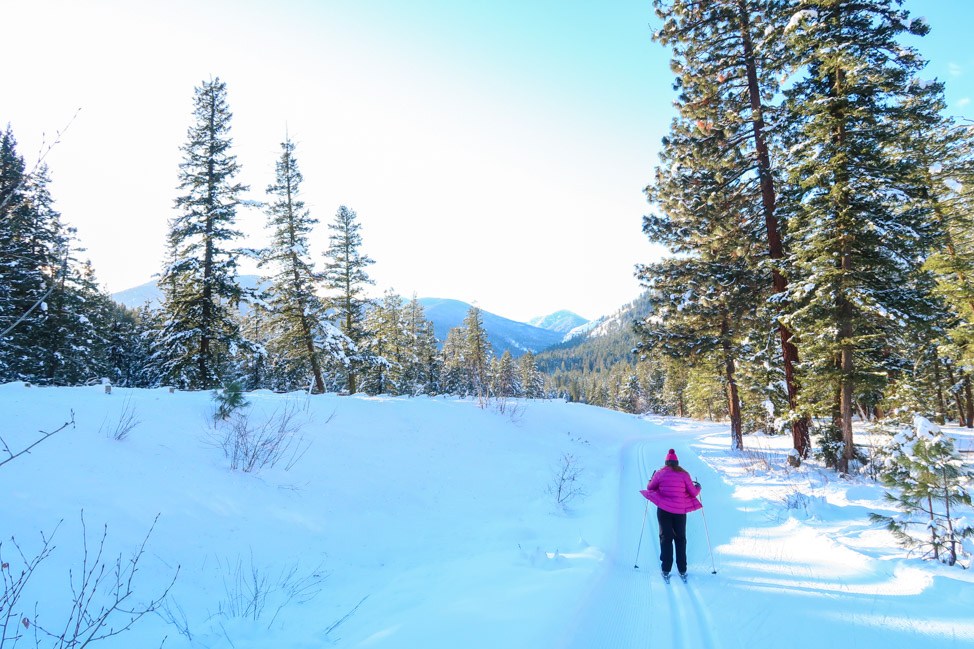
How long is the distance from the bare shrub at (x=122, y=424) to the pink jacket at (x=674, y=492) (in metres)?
8.62

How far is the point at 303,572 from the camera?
19.9 ft

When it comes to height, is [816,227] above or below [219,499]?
above

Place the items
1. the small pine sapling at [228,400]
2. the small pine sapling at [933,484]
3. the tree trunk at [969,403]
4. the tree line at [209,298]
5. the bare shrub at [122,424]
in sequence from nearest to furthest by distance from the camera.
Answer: the small pine sapling at [933,484], the bare shrub at [122,424], the small pine sapling at [228,400], the tree line at [209,298], the tree trunk at [969,403]

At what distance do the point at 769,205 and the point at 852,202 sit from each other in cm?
286

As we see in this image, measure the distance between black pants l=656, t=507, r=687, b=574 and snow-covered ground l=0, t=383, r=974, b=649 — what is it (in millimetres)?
301

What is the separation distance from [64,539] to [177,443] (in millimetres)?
2623

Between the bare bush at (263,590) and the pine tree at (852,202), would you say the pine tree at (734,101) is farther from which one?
the bare bush at (263,590)

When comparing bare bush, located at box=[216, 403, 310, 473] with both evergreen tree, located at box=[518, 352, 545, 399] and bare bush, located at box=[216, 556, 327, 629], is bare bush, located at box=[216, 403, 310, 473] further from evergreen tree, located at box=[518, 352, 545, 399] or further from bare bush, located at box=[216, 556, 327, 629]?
evergreen tree, located at box=[518, 352, 545, 399]

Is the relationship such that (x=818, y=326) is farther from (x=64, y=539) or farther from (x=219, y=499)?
(x=64, y=539)

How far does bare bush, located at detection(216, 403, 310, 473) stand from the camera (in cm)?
791

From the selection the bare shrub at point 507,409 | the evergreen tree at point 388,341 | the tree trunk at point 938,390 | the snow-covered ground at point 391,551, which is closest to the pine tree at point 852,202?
the snow-covered ground at point 391,551

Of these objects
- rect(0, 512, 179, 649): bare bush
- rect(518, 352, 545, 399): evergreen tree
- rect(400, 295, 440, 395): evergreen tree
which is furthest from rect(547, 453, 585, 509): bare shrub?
rect(518, 352, 545, 399): evergreen tree

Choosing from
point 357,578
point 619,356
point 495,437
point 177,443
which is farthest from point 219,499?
point 619,356

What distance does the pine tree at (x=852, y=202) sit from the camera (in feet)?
33.9
